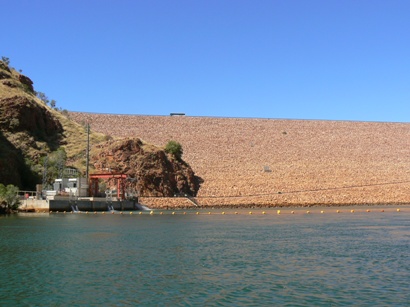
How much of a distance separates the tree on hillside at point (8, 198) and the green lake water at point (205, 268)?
64.9ft

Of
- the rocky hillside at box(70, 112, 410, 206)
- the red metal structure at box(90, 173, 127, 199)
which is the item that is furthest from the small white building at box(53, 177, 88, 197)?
the rocky hillside at box(70, 112, 410, 206)

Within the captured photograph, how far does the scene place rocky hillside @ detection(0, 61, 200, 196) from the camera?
6775 cm

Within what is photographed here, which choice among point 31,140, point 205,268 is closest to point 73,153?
point 31,140

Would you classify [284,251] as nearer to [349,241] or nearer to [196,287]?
[349,241]

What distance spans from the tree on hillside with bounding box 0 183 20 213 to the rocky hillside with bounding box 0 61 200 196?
10679 mm

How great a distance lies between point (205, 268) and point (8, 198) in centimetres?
3625

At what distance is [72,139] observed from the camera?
3135 inches

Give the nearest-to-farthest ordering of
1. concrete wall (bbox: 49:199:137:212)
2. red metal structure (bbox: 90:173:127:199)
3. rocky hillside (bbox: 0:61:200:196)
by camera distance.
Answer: concrete wall (bbox: 49:199:137:212), red metal structure (bbox: 90:173:127:199), rocky hillside (bbox: 0:61:200:196)

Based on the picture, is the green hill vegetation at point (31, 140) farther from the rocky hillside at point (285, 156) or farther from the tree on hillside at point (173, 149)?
the rocky hillside at point (285, 156)

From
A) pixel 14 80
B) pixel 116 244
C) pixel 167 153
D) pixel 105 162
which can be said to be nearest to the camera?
pixel 116 244

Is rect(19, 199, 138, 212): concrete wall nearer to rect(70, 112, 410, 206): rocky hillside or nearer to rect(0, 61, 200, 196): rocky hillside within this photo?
rect(70, 112, 410, 206): rocky hillside

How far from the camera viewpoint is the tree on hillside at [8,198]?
5016 centimetres

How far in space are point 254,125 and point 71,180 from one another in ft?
196

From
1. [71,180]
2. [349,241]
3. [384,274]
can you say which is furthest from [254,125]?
[384,274]
